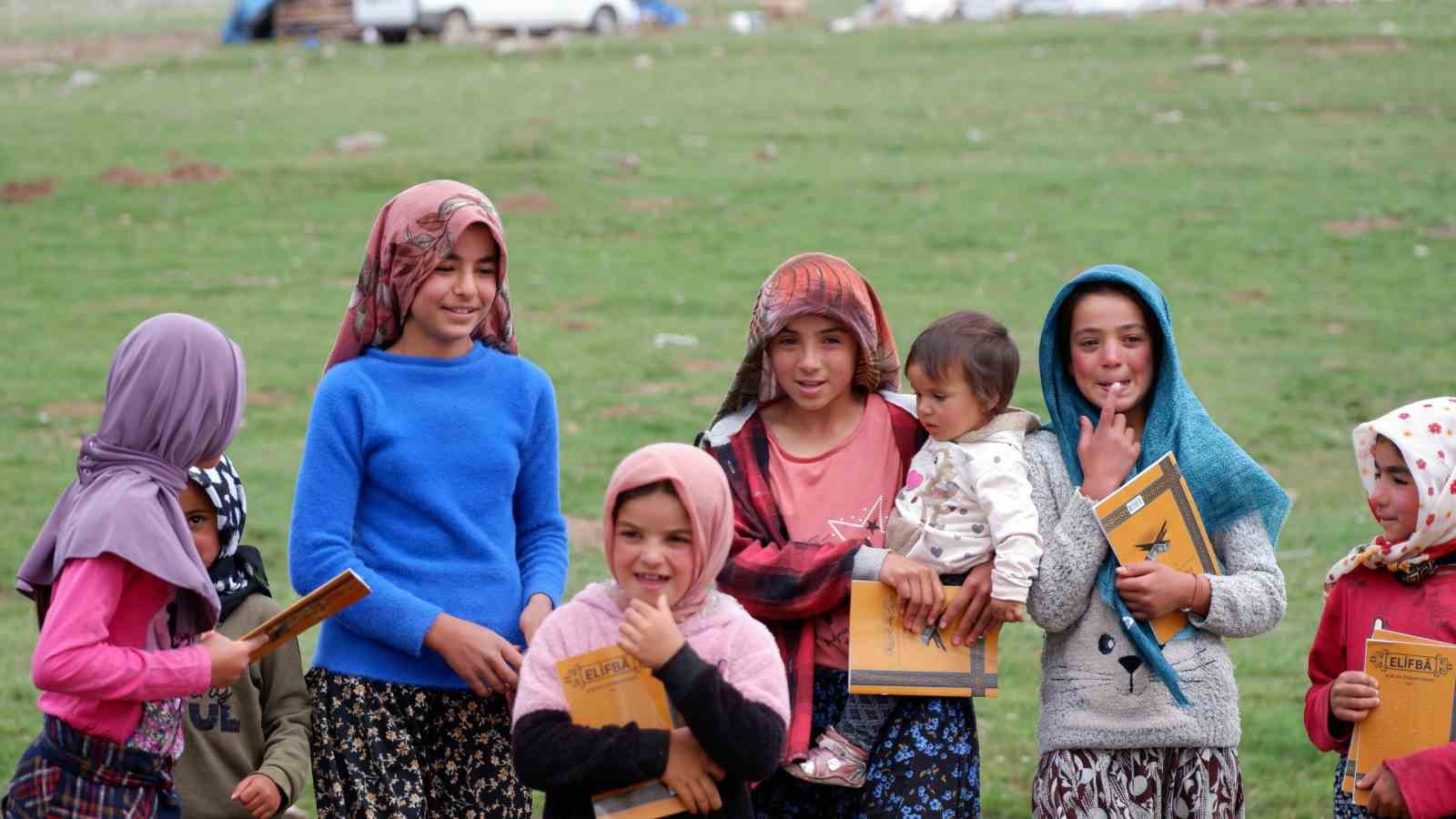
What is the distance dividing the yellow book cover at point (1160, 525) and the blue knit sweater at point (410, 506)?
4.10 ft

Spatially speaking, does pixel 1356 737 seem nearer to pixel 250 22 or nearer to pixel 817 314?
pixel 817 314

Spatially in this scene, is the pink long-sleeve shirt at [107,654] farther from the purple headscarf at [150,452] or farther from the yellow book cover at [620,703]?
the yellow book cover at [620,703]

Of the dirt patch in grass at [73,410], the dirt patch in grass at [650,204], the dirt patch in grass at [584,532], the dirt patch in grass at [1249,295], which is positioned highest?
the dirt patch in grass at [650,204]

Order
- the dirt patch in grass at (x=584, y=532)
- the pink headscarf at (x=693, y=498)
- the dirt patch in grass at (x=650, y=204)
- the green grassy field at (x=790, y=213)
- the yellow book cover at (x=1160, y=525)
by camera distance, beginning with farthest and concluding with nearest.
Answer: the dirt patch in grass at (x=650, y=204)
the green grassy field at (x=790, y=213)
the dirt patch in grass at (x=584, y=532)
the yellow book cover at (x=1160, y=525)
the pink headscarf at (x=693, y=498)

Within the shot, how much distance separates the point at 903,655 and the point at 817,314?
78cm

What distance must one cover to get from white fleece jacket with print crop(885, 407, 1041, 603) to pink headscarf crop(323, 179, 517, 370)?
3.49 ft

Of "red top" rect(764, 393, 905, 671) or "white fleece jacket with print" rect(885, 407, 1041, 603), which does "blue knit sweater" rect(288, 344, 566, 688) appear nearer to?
"red top" rect(764, 393, 905, 671)

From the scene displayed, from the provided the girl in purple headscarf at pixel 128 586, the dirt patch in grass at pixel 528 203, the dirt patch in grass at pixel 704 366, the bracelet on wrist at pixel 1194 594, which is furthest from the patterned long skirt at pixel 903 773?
the dirt patch in grass at pixel 528 203

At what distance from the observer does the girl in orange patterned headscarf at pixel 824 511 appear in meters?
3.54

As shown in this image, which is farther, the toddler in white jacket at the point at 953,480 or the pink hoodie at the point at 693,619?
the toddler in white jacket at the point at 953,480

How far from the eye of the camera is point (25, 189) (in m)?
17.1

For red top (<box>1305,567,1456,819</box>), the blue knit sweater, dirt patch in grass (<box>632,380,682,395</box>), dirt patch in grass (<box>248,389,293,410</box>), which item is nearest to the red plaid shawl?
the blue knit sweater

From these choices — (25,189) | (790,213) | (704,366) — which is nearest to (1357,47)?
(790,213)

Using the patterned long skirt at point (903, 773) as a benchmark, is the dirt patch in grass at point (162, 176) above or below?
above
